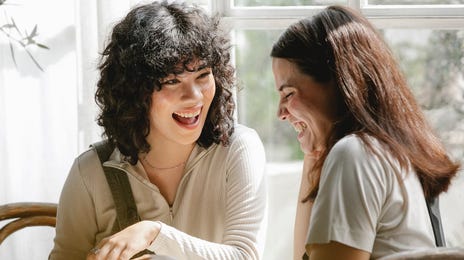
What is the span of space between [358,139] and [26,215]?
3.12ft

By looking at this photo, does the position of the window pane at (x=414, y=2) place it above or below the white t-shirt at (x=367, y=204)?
above

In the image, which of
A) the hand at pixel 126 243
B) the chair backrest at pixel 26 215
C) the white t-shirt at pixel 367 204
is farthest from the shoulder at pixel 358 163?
the chair backrest at pixel 26 215

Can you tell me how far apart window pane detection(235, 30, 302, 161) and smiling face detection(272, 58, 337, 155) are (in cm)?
69

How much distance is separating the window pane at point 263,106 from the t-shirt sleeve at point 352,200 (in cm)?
103

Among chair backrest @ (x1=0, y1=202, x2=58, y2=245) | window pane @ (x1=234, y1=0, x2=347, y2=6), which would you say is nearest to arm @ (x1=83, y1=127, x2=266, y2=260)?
chair backrest @ (x1=0, y1=202, x2=58, y2=245)

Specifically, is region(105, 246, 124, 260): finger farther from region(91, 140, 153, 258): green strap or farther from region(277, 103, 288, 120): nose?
region(277, 103, 288, 120): nose

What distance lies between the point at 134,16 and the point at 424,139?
72 centimetres

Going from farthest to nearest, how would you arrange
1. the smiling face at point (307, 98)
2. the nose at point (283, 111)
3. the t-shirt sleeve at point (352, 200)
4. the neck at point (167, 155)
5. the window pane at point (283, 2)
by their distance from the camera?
the window pane at point (283, 2)
the neck at point (167, 155)
the nose at point (283, 111)
the smiling face at point (307, 98)
the t-shirt sleeve at point (352, 200)

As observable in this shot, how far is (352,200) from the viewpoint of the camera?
139 centimetres

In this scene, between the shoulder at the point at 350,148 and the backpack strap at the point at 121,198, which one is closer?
the shoulder at the point at 350,148

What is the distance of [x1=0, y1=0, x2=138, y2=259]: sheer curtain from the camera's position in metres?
2.32

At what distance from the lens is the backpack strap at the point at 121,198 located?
193cm

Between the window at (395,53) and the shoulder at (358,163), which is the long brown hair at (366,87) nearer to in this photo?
the shoulder at (358,163)

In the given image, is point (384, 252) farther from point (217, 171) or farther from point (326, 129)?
point (217, 171)
